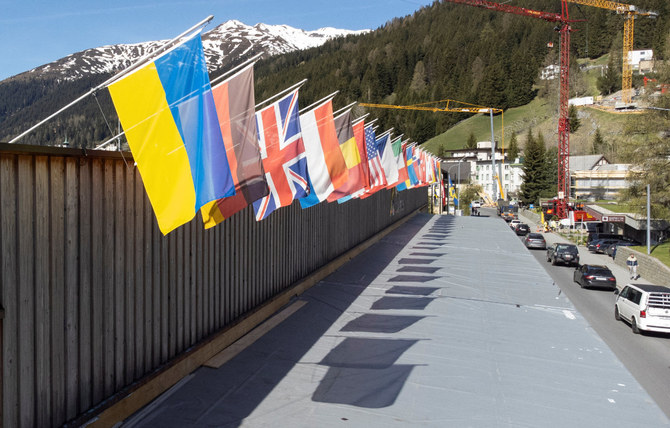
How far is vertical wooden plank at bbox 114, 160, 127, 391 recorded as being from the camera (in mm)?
5926

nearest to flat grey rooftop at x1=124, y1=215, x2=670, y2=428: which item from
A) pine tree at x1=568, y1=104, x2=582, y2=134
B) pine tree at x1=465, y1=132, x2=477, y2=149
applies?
pine tree at x1=568, y1=104, x2=582, y2=134

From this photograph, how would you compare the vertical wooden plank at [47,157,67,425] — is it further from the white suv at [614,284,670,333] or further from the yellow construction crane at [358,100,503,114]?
the yellow construction crane at [358,100,503,114]

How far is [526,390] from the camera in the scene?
7215 millimetres

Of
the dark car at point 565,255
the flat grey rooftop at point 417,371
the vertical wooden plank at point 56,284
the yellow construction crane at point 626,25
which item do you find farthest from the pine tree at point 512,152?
the vertical wooden plank at point 56,284

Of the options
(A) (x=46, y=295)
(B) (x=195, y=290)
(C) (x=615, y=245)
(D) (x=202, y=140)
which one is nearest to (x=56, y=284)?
(A) (x=46, y=295)

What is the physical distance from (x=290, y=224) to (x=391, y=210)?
48.1 ft

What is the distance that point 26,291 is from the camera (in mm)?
4781

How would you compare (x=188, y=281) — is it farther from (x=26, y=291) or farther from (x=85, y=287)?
(x=26, y=291)

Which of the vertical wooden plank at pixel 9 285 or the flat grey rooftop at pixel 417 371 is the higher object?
the vertical wooden plank at pixel 9 285

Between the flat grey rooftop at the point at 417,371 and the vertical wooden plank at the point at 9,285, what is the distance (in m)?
1.44

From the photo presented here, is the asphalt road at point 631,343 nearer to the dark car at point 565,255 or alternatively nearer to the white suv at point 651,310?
the white suv at point 651,310

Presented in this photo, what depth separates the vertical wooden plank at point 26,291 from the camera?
472cm

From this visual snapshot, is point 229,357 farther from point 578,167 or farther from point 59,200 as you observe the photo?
point 578,167

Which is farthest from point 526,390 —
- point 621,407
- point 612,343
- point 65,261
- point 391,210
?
point 391,210
